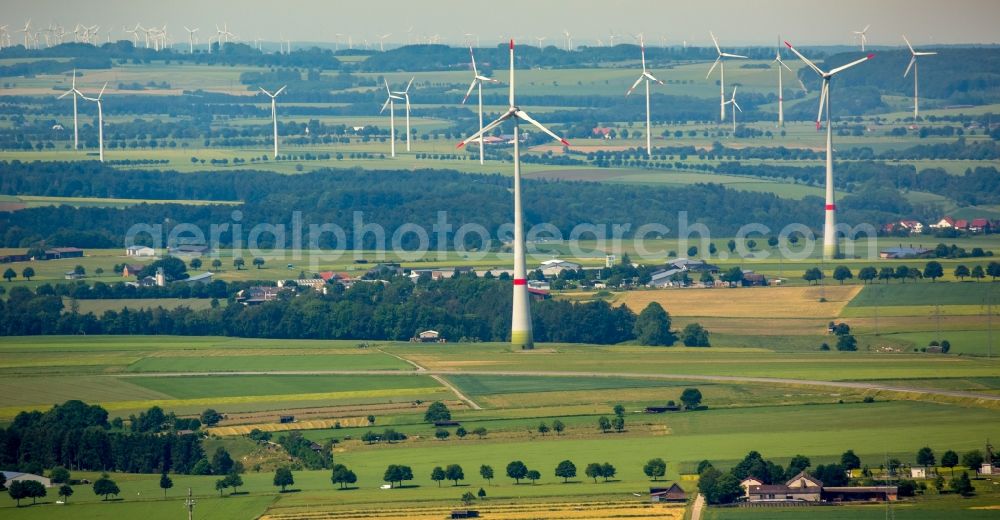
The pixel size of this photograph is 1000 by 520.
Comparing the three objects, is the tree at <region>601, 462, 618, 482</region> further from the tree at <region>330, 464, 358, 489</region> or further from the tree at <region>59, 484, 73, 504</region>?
the tree at <region>59, 484, 73, 504</region>

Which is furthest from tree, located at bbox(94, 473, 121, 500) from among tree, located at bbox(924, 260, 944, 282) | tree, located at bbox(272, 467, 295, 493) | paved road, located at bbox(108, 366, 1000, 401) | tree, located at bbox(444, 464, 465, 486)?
tree, located at bbox(924, 260, 944, 282)

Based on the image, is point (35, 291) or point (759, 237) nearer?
point (35, 291)

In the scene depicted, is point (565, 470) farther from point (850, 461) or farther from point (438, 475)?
point (850, 461)

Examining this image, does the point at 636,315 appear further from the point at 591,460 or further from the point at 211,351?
the point at 591,460

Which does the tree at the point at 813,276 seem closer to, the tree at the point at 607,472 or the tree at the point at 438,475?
the tree at the point at 607,472

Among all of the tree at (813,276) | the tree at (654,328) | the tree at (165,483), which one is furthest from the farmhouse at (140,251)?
the tree at (165,483)

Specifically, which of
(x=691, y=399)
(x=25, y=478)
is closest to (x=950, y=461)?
Result: (x=691, y=399)

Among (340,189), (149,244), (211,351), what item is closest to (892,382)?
(211,351)

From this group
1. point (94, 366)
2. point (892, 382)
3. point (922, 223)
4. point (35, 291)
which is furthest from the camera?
point (922, 223)
